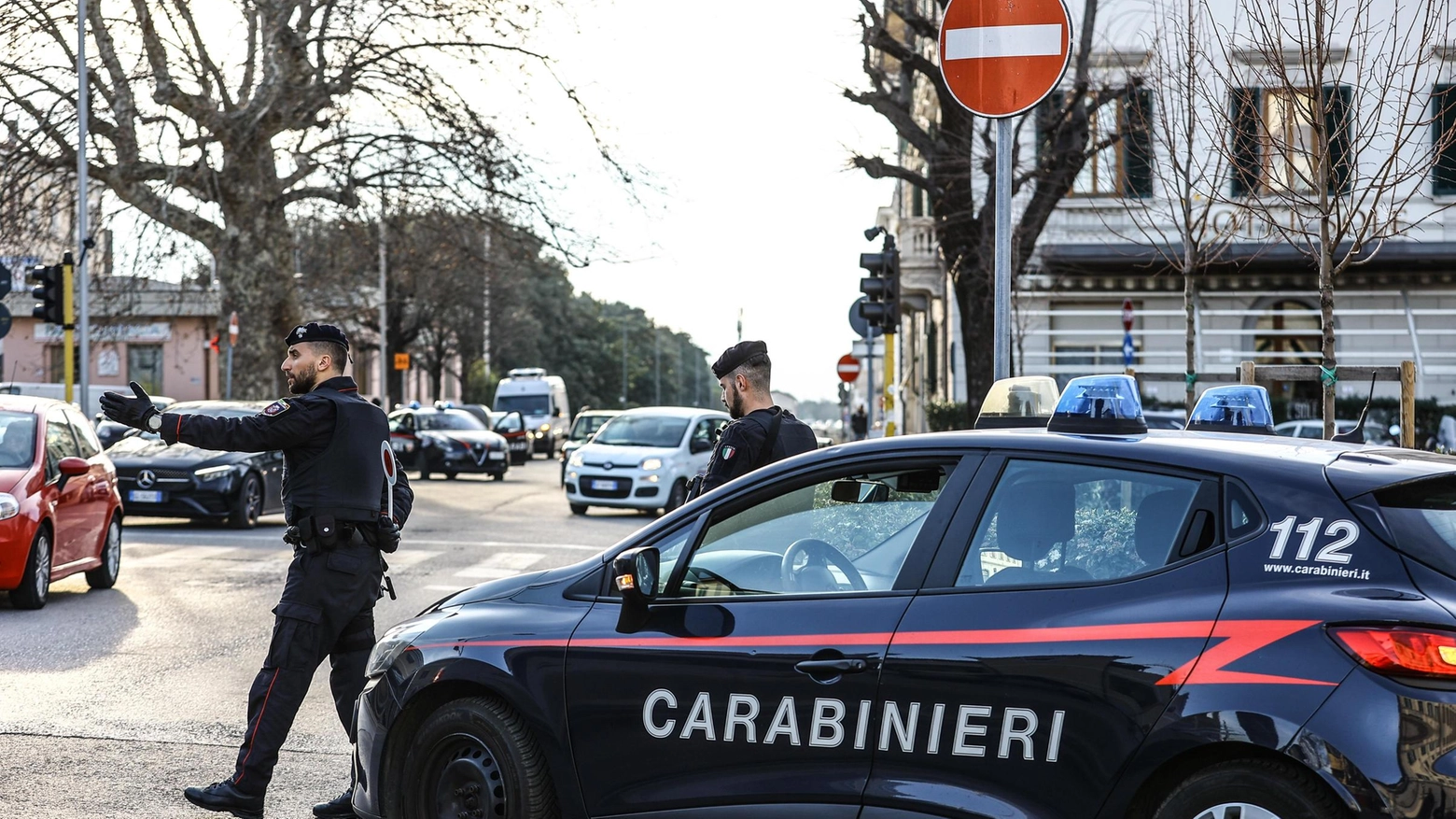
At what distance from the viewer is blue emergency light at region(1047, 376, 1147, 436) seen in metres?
4.09

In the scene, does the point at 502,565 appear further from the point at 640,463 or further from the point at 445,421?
the point at 445,421

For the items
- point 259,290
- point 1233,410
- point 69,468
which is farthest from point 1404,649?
point 259,290

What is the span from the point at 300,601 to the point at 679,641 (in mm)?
1906

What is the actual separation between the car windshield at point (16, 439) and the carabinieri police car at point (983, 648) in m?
7.04

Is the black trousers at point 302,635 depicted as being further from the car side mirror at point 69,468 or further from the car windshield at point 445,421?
the car windshield at point 445,421

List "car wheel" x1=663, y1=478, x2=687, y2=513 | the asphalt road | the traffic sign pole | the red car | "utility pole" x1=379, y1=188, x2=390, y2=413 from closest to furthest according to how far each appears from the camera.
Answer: the asphalt road < the traffic sign pole < the red car < "car wheel" x1=663, y1=478, x2=687, y2=513 < "utility pole" x1=379, y1=188, x2=390, y2=413

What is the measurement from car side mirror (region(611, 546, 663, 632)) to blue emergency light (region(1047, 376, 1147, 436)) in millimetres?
1196

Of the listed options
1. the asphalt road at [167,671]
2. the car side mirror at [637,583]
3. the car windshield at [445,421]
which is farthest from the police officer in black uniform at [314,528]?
the car windshield at [445,421]

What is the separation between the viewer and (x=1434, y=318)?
2972cm

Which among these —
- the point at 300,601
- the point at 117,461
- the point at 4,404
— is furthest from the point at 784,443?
the point at 117,461

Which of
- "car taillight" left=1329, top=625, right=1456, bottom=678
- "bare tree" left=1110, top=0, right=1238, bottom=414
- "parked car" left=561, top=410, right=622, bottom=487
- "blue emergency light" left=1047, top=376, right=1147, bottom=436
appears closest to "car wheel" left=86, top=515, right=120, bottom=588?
"bare tree" left=1110, top=0, right=1238, bottom=414

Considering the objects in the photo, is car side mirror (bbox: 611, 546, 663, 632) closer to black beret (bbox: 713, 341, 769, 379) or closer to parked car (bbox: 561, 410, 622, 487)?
black beret (bbox: 713, 341, 769, 379)

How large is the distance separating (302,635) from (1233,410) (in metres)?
Result: 3.37

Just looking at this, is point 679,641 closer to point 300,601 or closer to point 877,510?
point 877,510
